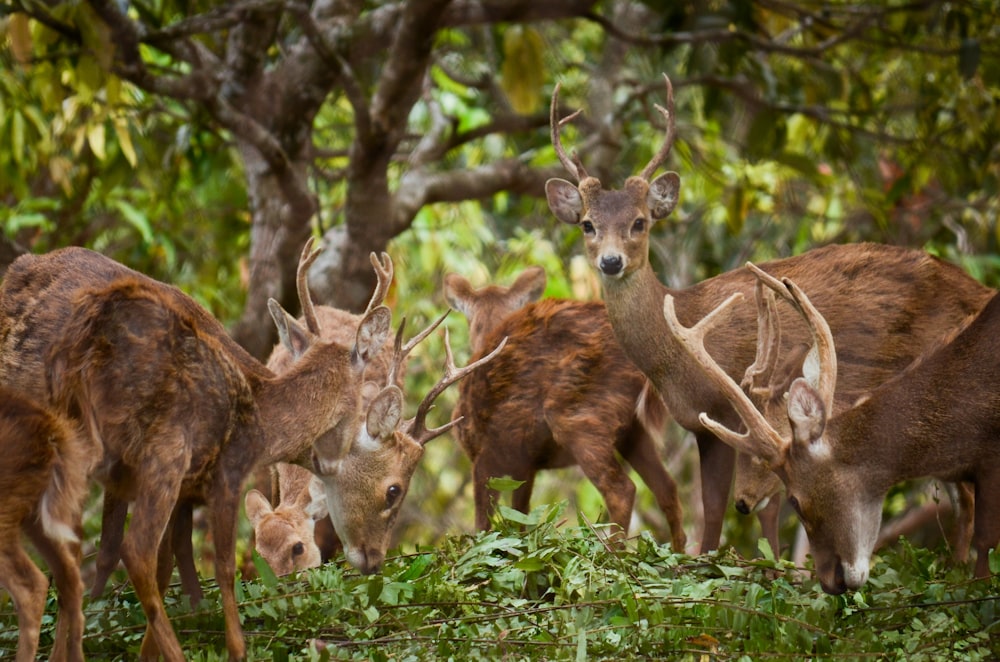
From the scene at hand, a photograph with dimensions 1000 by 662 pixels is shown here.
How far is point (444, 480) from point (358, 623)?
8.46m

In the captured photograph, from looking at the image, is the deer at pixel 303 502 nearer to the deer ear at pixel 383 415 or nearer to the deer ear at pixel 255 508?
the deer ear at pixel 255 508

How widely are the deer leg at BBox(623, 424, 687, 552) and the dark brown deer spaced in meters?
1.91

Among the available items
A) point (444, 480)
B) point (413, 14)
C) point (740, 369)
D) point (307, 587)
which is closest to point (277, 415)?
point (307, 587)

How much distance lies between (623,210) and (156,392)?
2592 millimetres

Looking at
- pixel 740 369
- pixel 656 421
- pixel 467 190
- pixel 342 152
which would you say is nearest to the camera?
pixel 740 369

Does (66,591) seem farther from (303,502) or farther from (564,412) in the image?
(564,412)

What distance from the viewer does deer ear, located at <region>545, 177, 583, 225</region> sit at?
287 inches

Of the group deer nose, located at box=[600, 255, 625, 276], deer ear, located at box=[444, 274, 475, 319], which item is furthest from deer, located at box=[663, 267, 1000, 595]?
deer ear, located at box=[444, 274, 475, 319]

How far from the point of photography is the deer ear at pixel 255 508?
7.36 m

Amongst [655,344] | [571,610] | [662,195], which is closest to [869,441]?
→ [655,344]

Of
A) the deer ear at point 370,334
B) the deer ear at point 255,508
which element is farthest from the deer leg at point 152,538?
the deer ear at point 255,508

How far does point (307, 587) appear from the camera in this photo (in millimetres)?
5957

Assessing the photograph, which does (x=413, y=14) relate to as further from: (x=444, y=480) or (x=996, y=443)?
(x=444, y=480)

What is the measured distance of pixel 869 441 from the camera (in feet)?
19.3
